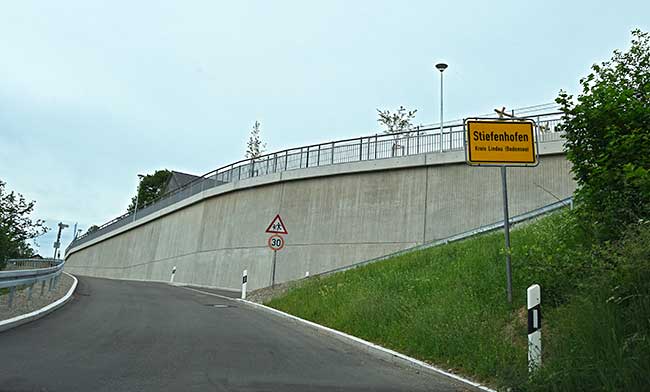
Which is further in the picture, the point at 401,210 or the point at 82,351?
the point at 401,210

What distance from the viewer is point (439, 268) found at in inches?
484

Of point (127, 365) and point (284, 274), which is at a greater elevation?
point (284, 274)

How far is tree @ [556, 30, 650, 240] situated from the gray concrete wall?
7.88 m

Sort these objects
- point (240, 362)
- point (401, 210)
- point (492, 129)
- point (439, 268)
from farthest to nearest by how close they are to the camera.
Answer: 1. point (401, 210)
2. point (439, 268)
3. point (492, 129)
4. point (240, 362)

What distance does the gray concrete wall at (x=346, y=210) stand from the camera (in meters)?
20.8

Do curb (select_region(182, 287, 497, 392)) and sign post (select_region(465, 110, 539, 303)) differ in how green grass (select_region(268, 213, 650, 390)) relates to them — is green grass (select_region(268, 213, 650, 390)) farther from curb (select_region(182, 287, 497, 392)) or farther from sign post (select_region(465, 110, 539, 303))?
sign post (select_region(465, 110, 539, 303))

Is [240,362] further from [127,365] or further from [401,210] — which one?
[401,210]

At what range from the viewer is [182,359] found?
7.09 metres

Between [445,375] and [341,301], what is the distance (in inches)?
229

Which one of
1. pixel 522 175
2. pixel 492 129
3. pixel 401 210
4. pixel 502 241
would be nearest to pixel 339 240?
pixel 401 210

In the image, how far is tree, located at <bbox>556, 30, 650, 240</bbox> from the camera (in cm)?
669

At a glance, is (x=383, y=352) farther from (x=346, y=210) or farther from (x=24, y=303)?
(x=346, y=210)

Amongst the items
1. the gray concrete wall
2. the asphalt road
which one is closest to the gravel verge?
the asphalt road

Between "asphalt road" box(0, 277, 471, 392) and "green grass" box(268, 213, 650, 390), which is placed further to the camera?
"asphalt road" box(0, 277, 471, 392)
